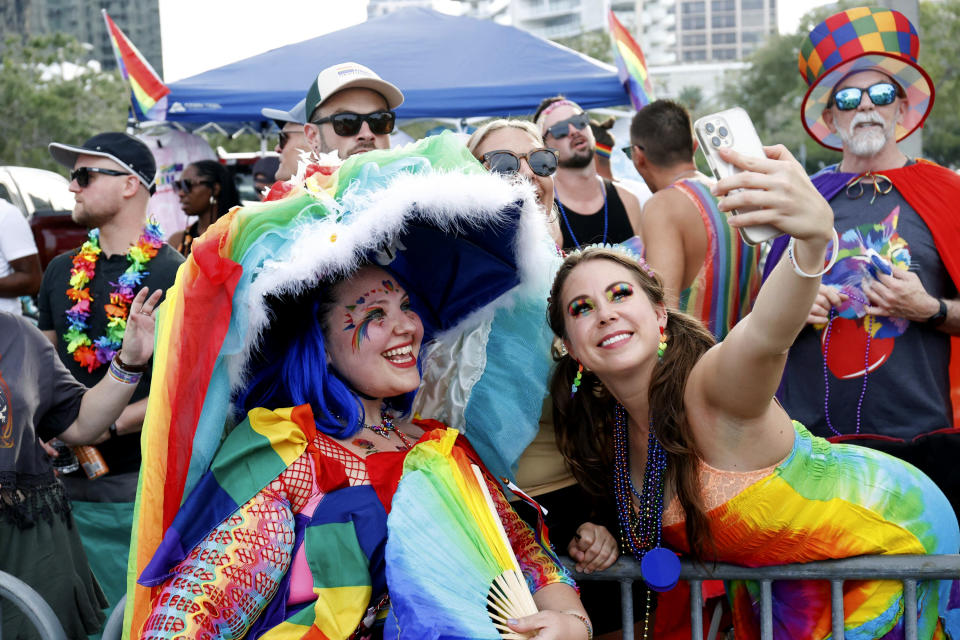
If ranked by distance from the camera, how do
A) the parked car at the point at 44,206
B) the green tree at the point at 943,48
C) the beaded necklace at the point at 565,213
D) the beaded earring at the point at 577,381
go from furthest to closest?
the green tree at the point at 943,48
the parked car at the point at 44,206
the beaded necklace at the point at 565,213
the beaded earring at the point at 577,381

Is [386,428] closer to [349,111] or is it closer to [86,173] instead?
[349,111]

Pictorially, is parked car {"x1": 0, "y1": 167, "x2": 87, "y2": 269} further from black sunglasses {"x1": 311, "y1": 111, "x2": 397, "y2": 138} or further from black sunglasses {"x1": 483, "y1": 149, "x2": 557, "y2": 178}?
black sunglasses {"x1": 483, "y1": 149, "x2": 557, "y2": 178}

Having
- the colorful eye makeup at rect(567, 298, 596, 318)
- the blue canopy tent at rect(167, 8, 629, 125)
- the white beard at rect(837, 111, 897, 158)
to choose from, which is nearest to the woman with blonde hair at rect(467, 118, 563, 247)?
the colorful eye makeup at rect(567, 298, 596, 318)

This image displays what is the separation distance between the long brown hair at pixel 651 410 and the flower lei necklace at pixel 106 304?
221 cm

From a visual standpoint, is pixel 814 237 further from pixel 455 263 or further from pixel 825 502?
pixel 455 263

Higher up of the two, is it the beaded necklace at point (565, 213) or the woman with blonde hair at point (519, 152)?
the woman with blonde hair at point (519, 152)

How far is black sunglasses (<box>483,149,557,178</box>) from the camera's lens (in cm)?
326

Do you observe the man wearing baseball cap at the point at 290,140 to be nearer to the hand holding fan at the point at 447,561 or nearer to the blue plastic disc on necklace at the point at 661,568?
the hand holding fan at the point at 447,561

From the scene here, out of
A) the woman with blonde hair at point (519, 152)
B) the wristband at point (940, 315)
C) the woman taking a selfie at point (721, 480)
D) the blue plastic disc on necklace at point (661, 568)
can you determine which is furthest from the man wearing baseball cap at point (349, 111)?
the wristband at point (940, 315)

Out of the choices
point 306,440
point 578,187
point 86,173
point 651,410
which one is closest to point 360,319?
point 306,440

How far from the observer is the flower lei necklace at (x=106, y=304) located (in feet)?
13.4

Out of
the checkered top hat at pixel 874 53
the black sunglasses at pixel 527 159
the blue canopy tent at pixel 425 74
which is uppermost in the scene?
the blue canopy tent at pixel 425 74

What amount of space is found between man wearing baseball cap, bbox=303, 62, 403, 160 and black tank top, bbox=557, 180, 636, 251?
1166mm

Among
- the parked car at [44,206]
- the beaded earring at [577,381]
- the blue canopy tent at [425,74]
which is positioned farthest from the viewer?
the parked car at [44,206]
